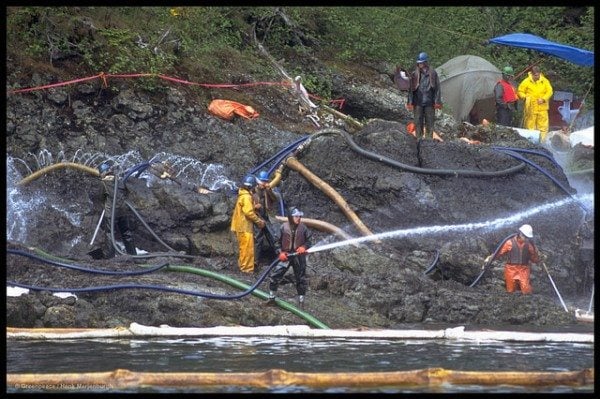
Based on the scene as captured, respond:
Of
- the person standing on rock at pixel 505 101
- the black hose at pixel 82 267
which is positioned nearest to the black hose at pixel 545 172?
the person standing on rock at pixel 505 101

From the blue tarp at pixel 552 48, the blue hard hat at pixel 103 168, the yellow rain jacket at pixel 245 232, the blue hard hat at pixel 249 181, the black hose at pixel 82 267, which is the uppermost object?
the blue tarp at pixel 552 48

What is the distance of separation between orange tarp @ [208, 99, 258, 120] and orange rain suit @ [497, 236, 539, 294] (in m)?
7.01

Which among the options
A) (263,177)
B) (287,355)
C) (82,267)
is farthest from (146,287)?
(263,177)

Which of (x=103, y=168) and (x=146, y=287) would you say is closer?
(x=146, y=287)

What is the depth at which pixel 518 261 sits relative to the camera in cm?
1956

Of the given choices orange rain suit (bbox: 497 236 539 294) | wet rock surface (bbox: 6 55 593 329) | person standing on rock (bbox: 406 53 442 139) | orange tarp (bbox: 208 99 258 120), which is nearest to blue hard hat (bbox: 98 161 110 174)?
wet rock surface (bbox: 6 55 593 329)

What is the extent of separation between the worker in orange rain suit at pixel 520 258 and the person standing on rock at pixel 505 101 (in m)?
7.69

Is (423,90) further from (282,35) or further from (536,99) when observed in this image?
(282,35)

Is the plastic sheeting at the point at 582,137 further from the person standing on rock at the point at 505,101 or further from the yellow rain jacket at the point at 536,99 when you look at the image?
the person standing on rock at the point at 505,101

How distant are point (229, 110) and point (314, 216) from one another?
3729mm

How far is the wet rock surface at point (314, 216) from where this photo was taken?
18.2 m

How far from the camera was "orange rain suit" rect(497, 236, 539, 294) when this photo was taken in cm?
1953

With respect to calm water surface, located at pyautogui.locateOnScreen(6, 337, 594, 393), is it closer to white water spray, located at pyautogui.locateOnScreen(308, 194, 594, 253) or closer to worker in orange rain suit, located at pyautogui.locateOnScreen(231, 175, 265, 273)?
worker in orange rain suit, located at pyautogui.locateOnScreen(231, 175, 265, 273)

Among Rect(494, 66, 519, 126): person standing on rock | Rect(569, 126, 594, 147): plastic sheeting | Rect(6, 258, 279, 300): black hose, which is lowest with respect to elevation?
Rect(6, 258, 279, 300): black hose
